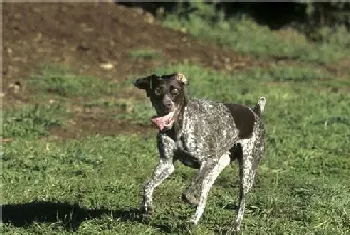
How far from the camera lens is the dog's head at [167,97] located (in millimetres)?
6695

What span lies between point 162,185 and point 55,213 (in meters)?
1.48

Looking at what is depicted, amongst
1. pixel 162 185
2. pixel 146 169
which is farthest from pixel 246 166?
pixel 146 169

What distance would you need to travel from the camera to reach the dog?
675cm

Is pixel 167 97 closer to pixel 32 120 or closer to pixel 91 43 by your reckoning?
pixel 32 120

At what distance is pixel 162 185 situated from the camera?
876cm

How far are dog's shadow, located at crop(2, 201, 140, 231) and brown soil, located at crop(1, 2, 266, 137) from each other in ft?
21.9

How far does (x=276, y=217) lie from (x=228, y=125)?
1071 mm

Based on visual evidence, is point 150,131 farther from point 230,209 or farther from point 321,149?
point 230,209

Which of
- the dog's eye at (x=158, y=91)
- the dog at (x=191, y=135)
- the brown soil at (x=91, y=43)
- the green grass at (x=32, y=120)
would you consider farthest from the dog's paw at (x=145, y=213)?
the brown soil at (x=91, y=43)

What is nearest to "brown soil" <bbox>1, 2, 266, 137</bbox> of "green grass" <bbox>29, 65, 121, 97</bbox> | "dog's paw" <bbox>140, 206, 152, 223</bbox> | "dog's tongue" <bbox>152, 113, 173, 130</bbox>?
"green grass" <bbox>29, 65, 121, 97</bbox>

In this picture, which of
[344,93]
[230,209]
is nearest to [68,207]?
[230,209]

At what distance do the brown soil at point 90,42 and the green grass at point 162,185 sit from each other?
2.98 meters

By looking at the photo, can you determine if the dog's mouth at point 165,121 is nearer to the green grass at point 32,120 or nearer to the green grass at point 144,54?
the green grass at point 32,120

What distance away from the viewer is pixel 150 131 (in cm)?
1188
